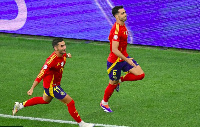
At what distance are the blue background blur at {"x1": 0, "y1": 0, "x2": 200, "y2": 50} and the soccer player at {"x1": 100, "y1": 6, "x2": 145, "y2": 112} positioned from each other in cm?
600

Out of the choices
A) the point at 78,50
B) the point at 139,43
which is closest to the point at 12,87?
the point at 78,50

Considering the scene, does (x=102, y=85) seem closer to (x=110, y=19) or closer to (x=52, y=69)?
(x=52, y=69)

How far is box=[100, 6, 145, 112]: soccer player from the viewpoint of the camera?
34.8 ft

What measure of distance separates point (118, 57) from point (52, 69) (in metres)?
1.72

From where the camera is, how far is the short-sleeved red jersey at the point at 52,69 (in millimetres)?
9672

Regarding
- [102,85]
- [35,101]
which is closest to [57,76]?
[35,101]

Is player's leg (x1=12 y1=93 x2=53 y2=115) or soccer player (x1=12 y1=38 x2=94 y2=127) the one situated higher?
soccer player (x1=12 y1=38 x2=94 y2=127)

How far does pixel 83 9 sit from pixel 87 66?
3633mm

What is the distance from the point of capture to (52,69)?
983cm

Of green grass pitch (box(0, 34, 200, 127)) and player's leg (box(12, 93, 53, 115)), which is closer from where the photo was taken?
player's leg (box(12, 93, 53, 115))

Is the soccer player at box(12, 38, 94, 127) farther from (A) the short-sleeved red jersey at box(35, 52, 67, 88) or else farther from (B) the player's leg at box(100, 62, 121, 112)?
(B) the player's leg at box(100, 62, 121, 112)

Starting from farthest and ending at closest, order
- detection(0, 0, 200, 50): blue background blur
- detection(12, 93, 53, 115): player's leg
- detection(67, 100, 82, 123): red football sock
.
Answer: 1. detection(0, 0, 200, 50): blue background blur
2. detection(12, 93, 53, 115): player's leg
3. detection(67, 100, 82, 123): red football sock

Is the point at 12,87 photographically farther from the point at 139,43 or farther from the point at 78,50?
the point at 139,43

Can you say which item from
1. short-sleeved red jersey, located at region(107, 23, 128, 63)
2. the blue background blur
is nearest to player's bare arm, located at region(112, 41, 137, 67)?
short-sleeved red jersey, located at region(107, 23, 128, 63)
